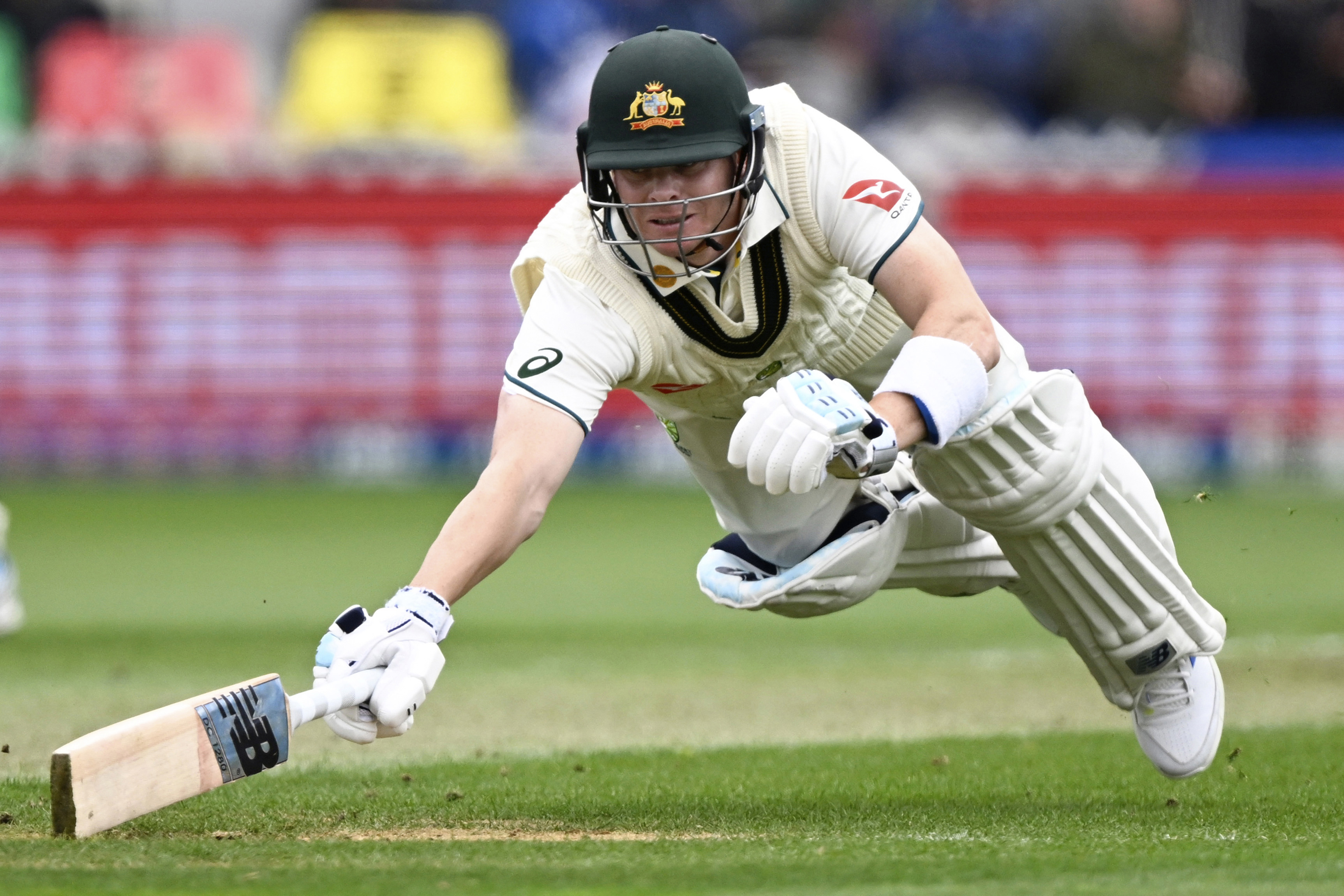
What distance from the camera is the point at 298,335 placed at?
13086mm

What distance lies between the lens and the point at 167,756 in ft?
12.6

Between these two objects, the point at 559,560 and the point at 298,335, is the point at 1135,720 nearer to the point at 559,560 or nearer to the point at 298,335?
the point at 559,560

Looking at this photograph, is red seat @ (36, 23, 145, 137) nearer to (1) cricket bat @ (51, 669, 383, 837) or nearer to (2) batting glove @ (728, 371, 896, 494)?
(1) cricket bat @ (51, 669, 383, 837)

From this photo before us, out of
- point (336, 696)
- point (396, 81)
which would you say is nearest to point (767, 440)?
point (336, 696)

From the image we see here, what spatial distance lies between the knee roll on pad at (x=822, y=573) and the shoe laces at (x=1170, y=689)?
0.69 metres

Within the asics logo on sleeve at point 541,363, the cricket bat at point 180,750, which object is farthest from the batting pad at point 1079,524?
the cricket bat at point 180,750

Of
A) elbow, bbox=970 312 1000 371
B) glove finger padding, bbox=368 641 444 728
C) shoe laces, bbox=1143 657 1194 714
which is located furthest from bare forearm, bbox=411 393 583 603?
shoe laces, bbox=1143 657 1194 714

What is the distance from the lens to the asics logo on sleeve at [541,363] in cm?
420

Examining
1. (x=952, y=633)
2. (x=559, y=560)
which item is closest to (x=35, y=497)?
(x=559, y=560)

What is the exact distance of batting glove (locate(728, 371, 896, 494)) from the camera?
377 centimetres

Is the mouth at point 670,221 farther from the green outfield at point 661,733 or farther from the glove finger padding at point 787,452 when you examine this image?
the green outfield at point 661,733

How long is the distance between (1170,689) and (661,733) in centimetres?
160

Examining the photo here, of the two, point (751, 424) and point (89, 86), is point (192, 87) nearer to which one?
point (89, 86)

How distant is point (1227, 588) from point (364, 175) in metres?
6.63
